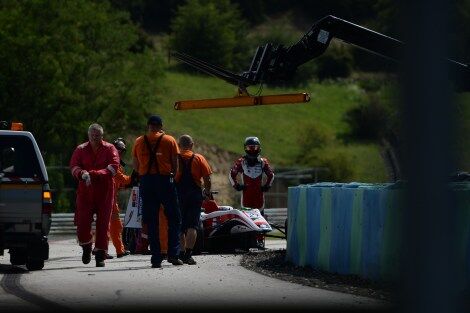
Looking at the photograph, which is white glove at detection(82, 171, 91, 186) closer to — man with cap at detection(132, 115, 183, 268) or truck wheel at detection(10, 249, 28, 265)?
man with cap at detection(132, 115, 183, 268)

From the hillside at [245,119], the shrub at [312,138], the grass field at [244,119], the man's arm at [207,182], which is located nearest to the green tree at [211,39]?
the hillside at [245,119]

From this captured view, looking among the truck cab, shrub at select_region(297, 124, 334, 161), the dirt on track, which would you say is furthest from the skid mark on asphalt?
shrub at select_region(297, 124, 334, 161)

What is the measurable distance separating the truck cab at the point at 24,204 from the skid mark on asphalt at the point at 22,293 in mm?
498

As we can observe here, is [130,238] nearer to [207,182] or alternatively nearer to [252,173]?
[252,173]

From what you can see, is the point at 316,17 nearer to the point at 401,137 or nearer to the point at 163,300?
the point at 401,137

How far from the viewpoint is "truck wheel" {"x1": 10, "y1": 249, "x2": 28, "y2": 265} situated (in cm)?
1395

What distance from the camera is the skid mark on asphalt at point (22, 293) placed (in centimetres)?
845

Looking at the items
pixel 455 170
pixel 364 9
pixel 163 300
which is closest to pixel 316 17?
pixel 364 9

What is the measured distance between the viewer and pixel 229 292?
9906 millimetres

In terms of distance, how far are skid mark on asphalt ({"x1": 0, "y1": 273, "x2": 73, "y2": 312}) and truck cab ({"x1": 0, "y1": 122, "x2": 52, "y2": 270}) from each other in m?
0.50

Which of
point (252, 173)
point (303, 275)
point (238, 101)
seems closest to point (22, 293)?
point (238, 101)

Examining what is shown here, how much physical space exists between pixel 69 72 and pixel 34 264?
127ft

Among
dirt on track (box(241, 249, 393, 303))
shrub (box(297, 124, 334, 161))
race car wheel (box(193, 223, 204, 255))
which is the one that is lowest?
dirt on track (box(241, 249, 393, 303))

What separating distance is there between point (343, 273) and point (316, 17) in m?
7.40
